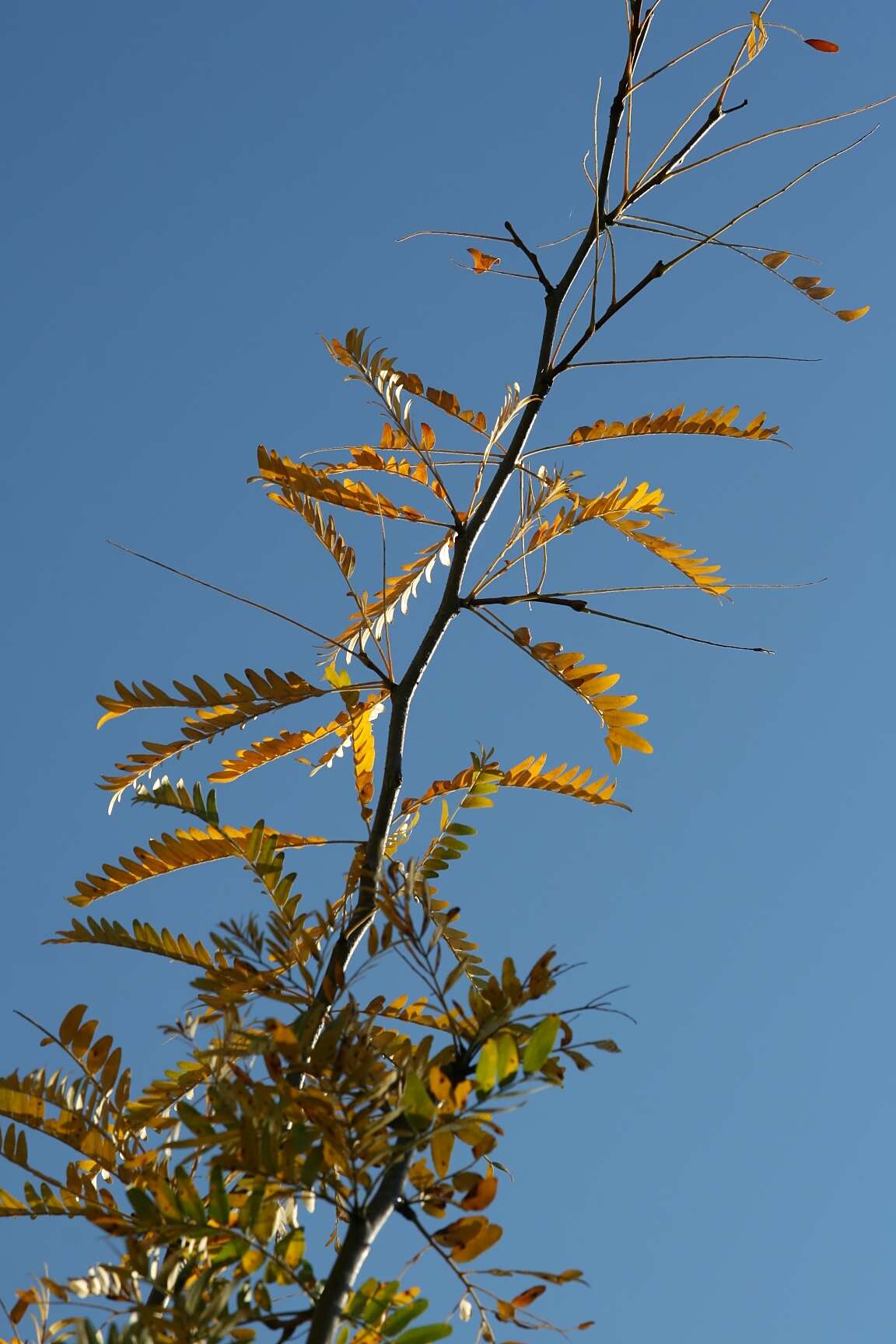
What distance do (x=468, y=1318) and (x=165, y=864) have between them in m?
0.72

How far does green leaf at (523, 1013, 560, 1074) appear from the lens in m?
1.11

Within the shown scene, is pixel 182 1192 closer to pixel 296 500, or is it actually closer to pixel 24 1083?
pixel 24 1083

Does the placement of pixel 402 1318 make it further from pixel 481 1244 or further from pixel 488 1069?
pixel 488 1069

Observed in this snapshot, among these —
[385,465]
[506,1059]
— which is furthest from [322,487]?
[506,1059]

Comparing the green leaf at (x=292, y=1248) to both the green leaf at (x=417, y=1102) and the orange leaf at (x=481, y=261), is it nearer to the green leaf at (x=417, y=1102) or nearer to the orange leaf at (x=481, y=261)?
the green leaf at (x=417, y=1102)

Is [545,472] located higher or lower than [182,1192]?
higher

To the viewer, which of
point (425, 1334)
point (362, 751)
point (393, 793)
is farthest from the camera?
point (362, 751)

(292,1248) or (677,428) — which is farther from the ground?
(677,428)

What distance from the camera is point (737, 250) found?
6.48 ft

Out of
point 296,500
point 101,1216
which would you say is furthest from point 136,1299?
point 296,500

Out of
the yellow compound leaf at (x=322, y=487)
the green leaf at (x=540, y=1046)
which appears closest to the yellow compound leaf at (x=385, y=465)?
the yellow compound leaf at (x=322, y=487)

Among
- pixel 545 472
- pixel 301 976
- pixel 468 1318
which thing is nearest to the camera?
pixel 468 1318

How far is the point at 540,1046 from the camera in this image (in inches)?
43.8

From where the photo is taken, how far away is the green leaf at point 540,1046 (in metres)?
1.11
